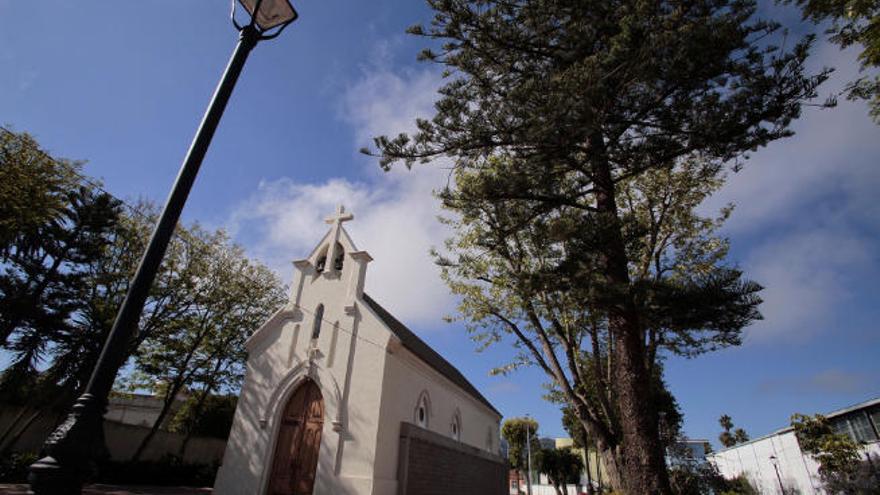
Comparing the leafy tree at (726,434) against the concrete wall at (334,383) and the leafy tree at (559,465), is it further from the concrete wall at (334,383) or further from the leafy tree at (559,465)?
the concrete wall at (334,383)

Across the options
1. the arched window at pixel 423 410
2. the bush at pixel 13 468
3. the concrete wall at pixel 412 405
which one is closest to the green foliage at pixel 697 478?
the concrete wall at pixel 412 405

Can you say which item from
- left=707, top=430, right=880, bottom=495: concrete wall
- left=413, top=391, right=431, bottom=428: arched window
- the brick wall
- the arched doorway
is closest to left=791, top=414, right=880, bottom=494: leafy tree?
left=707, top=430, right=880, bottom=495: concrete wall

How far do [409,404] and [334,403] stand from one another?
121 inches

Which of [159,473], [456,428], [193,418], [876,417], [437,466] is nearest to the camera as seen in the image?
[437,466]

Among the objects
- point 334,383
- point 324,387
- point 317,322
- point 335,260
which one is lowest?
point 324,387

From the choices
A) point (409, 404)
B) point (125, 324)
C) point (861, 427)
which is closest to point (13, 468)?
point (409, 404)

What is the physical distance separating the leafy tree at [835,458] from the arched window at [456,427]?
14.7 metres

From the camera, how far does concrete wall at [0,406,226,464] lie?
68.7 ft

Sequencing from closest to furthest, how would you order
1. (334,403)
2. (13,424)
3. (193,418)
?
(334,403)
(13,424)
(193,418)

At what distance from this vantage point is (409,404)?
1628 centimetres

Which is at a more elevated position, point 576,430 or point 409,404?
point 576,430

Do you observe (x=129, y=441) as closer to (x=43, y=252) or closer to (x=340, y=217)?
(x=43, y=252)

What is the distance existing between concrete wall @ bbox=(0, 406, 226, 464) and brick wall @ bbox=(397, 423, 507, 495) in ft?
50.2

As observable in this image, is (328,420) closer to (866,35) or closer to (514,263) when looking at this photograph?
(514,263)
